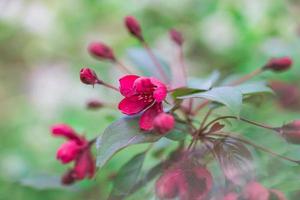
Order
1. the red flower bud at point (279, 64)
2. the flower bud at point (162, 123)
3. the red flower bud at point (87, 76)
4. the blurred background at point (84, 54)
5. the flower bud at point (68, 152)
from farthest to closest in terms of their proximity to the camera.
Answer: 1. the blurred background at point (84, 54)
2. the red flower bud at point (279, 64)
3. the flower bud at point (68, 152)
4. the red flower bud at point (87, 76)
5. the flower bud at point (162, 123)

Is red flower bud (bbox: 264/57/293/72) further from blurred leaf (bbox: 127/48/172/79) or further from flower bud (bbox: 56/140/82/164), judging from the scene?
flower bud (bbox: 56/140/82/164)

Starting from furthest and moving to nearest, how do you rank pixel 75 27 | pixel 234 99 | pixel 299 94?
pixel 75 27 → pixel 299 94 → pixel 234 99

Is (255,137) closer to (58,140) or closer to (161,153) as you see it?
(161,153)

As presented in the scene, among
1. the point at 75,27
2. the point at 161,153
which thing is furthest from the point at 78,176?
the point at 75,27

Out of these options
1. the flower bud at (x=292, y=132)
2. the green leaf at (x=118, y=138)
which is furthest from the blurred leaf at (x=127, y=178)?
the flower bud at (x=292, y=132)

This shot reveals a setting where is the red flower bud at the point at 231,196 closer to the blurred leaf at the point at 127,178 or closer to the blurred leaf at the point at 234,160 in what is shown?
the blurred leaf at the point at 234,160

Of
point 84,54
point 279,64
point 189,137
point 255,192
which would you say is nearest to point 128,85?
point 189,137

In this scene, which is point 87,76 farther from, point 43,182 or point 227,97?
point 43,182
